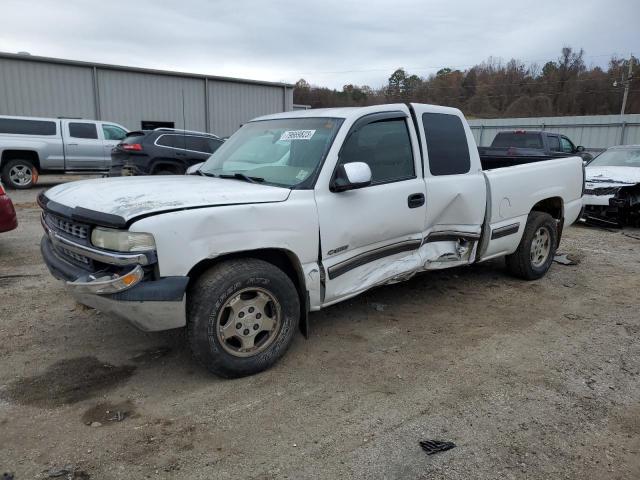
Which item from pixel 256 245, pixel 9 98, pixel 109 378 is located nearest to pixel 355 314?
pixel 256 245

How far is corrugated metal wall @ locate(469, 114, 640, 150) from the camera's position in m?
25.8

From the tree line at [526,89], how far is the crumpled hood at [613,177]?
4093 cm

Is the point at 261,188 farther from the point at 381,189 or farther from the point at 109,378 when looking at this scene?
the point at 109,378

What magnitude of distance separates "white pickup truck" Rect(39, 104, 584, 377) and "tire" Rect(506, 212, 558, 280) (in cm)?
58

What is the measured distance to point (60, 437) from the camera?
2.81 metres

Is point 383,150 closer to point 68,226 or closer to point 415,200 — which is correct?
point 415,200

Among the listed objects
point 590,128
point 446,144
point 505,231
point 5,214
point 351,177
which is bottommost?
point 5,214

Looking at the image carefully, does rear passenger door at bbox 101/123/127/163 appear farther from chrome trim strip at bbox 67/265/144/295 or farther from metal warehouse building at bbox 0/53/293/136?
chrome trim strip at bbox 67/265/144/295

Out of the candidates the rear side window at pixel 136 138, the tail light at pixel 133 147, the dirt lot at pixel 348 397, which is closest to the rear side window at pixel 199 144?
the rear side window at pixel 136 138

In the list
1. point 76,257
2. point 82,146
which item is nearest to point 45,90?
point 82,146

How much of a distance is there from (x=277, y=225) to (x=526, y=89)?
6243 cm

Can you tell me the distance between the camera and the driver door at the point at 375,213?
148 inches

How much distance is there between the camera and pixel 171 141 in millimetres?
11664

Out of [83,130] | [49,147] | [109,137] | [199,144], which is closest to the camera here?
[199,144]
